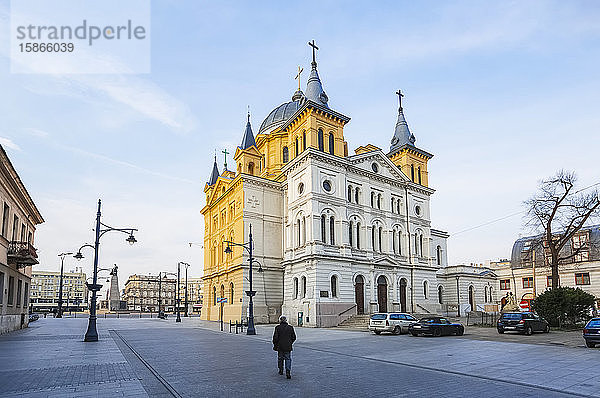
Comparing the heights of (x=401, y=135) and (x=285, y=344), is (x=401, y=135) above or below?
above

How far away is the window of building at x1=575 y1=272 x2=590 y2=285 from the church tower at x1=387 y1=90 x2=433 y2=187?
24.6 metres

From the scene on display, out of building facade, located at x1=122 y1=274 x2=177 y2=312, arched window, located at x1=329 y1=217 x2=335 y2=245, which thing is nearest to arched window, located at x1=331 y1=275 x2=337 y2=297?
arched window, located at x1=329 y1=217 x2=335 y2=245

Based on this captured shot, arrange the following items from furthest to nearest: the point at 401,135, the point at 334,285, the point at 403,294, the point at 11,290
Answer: the point at 401,135, the point at 403,294, the point at 334,285, the point at 11,290

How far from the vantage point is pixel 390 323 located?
28531mm

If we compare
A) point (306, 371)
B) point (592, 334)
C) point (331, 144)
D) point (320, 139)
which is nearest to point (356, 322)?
point (331, 144)

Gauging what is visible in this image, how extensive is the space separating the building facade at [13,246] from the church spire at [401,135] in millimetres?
38124

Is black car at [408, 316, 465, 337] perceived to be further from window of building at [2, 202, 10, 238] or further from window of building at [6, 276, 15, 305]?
window of building at [6, 276, 15, 305]

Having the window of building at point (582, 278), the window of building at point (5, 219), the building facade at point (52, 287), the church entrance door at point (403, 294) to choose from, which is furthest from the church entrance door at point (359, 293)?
the building facade at point (52, 287)

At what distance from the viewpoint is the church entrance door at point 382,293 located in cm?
4412

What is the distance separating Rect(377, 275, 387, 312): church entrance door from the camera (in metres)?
44.1

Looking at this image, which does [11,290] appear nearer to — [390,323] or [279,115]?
[390,323]

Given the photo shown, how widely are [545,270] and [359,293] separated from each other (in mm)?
34135

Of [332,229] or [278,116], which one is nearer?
[332,229]

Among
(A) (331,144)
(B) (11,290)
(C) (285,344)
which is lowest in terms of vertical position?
(C) (285,344)
